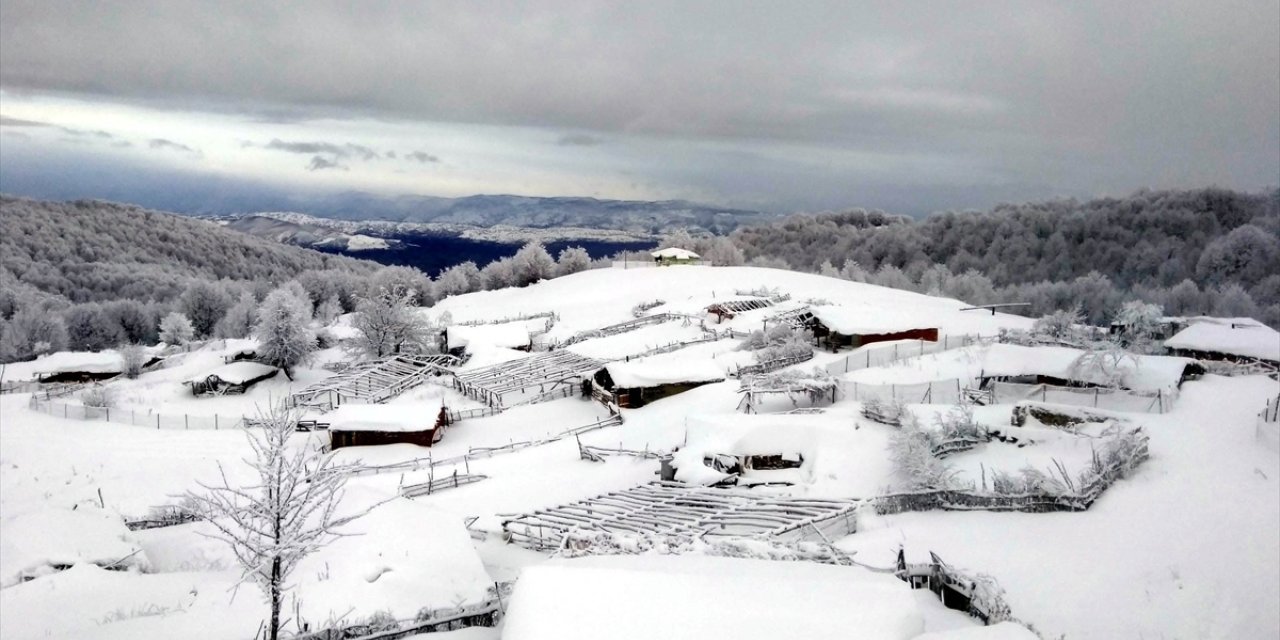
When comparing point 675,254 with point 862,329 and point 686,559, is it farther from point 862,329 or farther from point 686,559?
point 686,559

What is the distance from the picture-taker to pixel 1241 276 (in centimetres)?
7106

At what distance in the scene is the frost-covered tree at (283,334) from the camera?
143ft

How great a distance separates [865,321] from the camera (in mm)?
39656

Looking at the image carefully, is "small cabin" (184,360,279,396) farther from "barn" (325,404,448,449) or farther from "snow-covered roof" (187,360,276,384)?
"barn" (325,404,448,449)

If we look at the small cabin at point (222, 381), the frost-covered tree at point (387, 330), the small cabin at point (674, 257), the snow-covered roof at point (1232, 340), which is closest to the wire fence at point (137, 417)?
the small cabin at point (222, 381)

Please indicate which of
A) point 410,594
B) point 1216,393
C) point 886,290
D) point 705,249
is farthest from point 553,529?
point 705,249

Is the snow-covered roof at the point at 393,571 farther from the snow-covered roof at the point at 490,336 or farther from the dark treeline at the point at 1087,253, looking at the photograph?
the dark treeline at the point at 1087,253

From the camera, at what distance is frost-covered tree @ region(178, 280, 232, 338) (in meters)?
75.6

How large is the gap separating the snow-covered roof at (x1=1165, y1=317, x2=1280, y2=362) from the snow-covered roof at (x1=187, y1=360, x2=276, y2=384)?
166ft

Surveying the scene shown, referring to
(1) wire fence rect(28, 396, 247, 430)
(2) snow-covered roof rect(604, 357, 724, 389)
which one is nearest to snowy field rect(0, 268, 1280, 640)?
(2) snow-covered roof rect(604, 357, 724, 389)

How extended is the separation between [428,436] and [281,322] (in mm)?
17869

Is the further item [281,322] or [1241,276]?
[1241,276]

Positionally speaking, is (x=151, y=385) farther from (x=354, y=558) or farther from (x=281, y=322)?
(x=354, y=558)

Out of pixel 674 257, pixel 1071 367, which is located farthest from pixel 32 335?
pixel 1071 367
